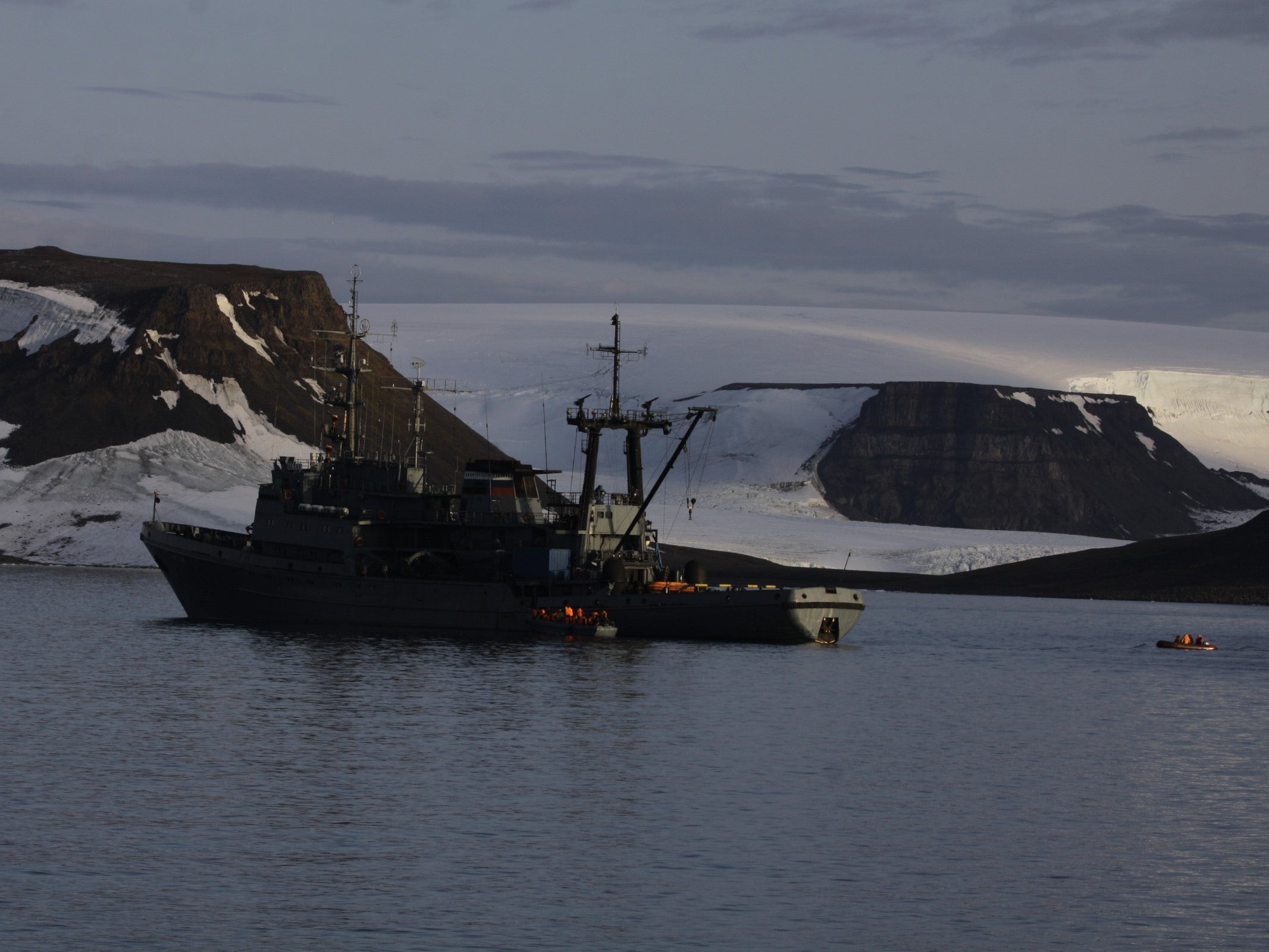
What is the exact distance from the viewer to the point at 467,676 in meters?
64.9

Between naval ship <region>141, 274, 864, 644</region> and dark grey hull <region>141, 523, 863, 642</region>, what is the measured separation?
7 centimetres

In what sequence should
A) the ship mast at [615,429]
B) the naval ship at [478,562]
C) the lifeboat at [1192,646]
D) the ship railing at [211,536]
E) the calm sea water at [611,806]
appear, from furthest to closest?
the lifeboat at [1192,646]
the ship railing at [211,536]
the ship mast at [615,429]
the naval ship at [478,562]
the calm sea water at [611,806]

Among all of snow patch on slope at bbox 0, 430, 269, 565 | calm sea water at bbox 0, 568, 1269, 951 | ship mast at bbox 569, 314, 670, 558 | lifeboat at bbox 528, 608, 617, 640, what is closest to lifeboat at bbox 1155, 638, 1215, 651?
calm sea water at bbox 0, 568, 1269, 951

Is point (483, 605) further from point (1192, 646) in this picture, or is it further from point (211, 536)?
point (1192, 646)

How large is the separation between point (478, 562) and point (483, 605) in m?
2.78

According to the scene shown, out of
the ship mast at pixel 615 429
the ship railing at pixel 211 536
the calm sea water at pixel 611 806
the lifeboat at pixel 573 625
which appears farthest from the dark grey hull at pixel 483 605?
the calm sea water at pixel 611 806

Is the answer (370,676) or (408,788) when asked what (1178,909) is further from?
(370,676)

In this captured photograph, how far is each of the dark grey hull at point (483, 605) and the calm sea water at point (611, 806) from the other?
10.00m

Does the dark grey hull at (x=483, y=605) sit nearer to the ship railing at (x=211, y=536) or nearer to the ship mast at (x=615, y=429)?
the ship railing at (x=211, y=536)

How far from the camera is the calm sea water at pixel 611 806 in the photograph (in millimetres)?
28328

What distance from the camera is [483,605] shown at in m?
84.9

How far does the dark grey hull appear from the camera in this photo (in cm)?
8269

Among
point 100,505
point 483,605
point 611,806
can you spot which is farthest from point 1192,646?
point 100,505

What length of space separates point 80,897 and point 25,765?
13.7 m
